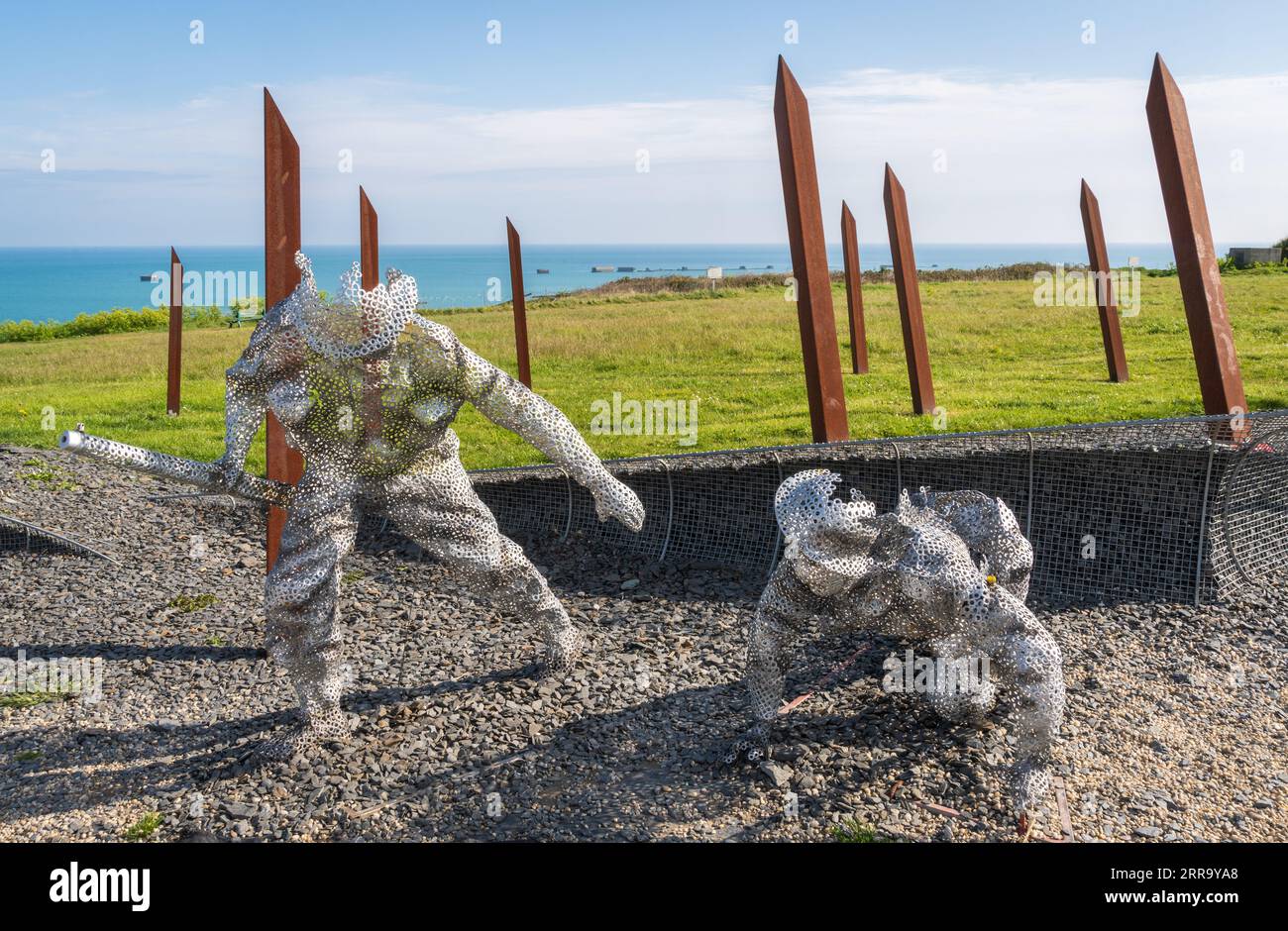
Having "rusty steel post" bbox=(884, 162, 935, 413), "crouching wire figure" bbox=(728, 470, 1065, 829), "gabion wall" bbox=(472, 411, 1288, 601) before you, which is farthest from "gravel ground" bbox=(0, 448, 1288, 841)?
"rusty steel post" bbox=(884, 162, 935, 413)

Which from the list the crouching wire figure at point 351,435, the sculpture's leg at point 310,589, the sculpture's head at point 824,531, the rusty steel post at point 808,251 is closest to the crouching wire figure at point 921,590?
the sculpture's head at point 824,531

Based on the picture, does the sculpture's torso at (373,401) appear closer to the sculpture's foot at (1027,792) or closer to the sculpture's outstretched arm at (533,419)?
the sculpture's outstretched arm at (533,419)

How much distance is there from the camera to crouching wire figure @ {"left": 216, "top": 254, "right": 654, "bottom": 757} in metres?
4.85

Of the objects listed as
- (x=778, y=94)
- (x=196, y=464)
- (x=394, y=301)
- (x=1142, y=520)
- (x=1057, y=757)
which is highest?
(x=778, y=94)

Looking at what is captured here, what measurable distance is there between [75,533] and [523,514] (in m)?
3.38

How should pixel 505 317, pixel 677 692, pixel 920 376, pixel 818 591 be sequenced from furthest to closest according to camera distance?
pixel 505 317, pixel 920 376, pixel 677 692, pixel 818 591

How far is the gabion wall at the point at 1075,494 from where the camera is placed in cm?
693

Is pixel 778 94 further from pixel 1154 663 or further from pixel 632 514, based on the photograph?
pixel 1154 663

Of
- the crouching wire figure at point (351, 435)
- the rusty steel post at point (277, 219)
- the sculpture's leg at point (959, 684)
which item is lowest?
the sculpture's leg at point (959, 684)

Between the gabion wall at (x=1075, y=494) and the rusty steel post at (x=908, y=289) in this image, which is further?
the rusty steel post at (x=908, y=289)

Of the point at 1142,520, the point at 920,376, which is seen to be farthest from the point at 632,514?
the point at 920,376

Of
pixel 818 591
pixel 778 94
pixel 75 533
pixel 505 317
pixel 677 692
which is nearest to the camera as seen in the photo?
pixel 818 591

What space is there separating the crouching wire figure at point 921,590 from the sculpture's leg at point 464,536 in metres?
1.42

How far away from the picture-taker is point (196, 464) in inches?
194
